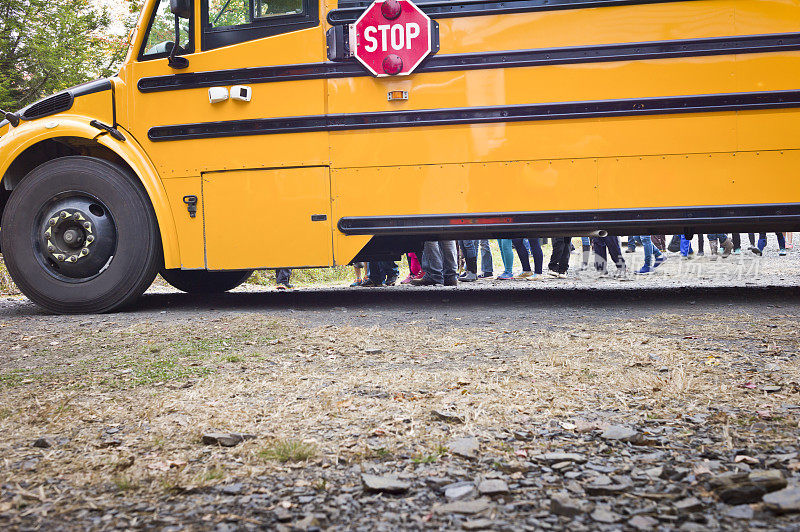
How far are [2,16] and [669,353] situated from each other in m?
12.3

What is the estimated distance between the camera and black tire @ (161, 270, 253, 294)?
6.85m

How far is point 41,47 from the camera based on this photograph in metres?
11.5

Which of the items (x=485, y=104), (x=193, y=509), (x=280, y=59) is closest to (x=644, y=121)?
(x=485, y=104)

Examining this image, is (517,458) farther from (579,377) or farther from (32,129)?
(32,129)

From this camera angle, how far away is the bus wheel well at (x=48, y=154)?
18.5 ft

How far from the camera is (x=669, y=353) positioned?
3.31m

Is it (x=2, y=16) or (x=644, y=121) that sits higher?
(x=2, y=16)

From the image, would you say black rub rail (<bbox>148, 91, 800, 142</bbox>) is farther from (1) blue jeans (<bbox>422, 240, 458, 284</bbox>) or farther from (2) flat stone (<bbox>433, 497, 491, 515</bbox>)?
(2) flat stone (<bbox>433, 497, 491, 515</bbox>)

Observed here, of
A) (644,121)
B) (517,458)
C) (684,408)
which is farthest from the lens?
(644,121)

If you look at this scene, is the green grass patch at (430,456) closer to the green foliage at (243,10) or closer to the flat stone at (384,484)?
the flat stone at (384,484)

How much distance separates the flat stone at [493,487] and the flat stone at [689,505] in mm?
389

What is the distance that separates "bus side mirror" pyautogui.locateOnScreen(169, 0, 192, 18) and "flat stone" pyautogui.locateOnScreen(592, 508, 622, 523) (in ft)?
15.7

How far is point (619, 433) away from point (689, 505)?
0.53 m

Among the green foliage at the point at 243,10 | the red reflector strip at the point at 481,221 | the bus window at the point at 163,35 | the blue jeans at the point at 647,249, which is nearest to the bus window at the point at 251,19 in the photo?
the green foliage at the point at 243,10
